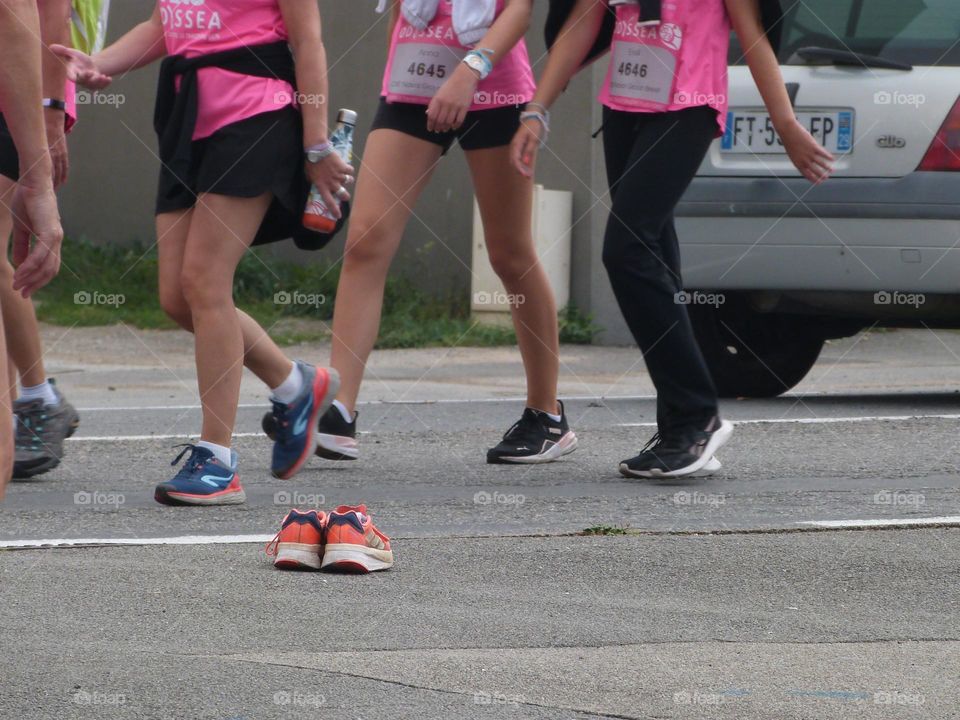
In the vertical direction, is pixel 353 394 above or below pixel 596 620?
below

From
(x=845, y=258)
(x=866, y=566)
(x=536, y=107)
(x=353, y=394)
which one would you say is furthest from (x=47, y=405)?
(x=845, y=258)

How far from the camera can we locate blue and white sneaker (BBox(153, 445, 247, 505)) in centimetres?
436

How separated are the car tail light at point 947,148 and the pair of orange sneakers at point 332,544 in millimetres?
3365

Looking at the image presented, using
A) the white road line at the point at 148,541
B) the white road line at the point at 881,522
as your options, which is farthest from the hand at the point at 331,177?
the white road line at the point at 881,522

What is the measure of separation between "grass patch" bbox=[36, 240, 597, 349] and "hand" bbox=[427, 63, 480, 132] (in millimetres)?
5550

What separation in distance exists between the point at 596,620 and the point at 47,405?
231 cm

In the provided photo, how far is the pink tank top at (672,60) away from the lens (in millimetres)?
4695

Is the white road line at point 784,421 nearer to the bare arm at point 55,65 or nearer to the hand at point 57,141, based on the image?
the hand at point 57,141

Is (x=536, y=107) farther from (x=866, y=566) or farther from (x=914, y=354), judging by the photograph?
(x=914, y=354)

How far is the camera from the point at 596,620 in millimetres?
3203

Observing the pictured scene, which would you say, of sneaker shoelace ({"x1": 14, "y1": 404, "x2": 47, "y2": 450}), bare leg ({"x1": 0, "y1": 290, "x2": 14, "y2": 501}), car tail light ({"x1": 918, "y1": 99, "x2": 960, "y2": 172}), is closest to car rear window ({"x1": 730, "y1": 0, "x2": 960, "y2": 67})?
car tail light ({"x1": 918, "y1": 99, "x2": 960, "y2": 172})

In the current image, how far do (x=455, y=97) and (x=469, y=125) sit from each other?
11.4 inches

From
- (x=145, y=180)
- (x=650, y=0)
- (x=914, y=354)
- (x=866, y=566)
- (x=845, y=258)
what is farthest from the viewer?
(x=145, y=180)

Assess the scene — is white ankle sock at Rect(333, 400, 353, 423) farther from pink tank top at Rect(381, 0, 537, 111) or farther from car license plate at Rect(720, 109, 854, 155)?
car license plate at Rect(720, 109, 854, 155)
